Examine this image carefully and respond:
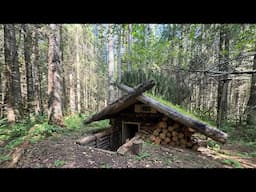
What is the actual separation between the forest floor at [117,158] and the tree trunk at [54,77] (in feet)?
4.42

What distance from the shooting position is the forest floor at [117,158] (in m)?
3.50

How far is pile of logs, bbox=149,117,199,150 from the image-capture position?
5184 millimetres

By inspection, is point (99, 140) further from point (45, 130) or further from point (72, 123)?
point (72, 123)

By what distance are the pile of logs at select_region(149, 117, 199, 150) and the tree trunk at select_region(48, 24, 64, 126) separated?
3481mm

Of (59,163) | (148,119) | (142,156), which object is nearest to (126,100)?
(148,119)

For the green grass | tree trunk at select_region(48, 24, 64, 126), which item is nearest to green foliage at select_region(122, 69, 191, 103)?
tree trunk at select_region(48, 24, 64, 126)

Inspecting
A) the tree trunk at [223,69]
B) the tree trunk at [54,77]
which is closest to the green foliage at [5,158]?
the tree trunk at [54,77]

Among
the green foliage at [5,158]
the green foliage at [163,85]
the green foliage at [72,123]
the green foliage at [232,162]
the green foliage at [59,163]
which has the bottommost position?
the green foliage at [232,162]

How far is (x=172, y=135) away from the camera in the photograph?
5277mm

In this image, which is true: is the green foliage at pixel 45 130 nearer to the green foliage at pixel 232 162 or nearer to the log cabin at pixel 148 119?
the log cabin at pixel 148 119

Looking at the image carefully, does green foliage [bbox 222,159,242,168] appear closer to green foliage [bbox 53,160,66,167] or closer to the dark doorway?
the dark doorway

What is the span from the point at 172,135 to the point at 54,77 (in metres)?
4.50
